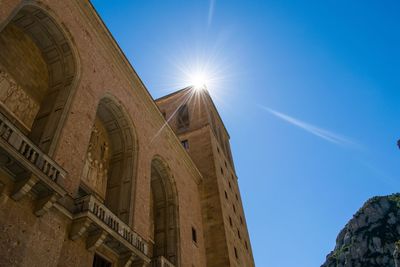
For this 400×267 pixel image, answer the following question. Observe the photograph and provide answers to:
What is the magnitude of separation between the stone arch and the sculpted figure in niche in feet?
9.98

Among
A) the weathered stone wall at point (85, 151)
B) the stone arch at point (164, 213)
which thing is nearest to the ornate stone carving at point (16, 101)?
the weathered stone wall at point (85, 151)

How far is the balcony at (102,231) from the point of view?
7871 mm

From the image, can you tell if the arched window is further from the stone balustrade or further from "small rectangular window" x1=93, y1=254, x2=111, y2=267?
the stone balustrade

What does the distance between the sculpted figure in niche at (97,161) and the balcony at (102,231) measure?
3.26 metres

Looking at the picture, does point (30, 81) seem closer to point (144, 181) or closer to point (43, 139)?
point (43, 139)

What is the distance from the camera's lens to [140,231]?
11195mm

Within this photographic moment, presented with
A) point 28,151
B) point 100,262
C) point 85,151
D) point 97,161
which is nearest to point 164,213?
point 97,161

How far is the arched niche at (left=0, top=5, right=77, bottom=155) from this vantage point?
9961 mm

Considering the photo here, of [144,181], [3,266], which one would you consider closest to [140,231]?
[144,181]

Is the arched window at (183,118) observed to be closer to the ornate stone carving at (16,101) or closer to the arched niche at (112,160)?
the arched niche at (112,160)

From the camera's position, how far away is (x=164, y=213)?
1636 cm

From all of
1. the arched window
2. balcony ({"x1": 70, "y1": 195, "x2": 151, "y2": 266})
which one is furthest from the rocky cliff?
balcony ({"x1": 70, "y1": 195, "x2": 151, "y2": 266})

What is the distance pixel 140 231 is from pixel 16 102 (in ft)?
21.0

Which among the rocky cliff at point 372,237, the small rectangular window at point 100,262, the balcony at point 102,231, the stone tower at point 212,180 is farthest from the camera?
the rocky cliff at point 372,237
